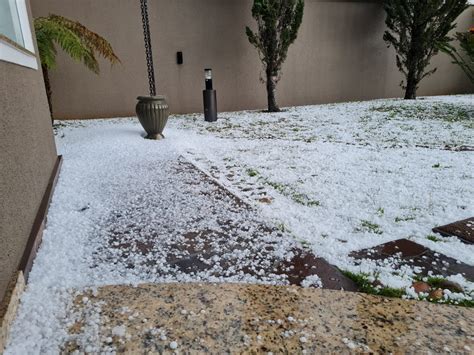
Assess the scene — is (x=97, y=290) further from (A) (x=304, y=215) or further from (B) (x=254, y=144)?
(B) (x=254, y=144)

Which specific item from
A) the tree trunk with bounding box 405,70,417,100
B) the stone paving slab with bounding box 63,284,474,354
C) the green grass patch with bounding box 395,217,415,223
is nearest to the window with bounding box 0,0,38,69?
the stone paving slab with bounding box 63,284,474,354

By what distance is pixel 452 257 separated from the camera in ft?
5.13

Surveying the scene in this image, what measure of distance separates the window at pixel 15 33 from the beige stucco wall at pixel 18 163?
6 centimetres

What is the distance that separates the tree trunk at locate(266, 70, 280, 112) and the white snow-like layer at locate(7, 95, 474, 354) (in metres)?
1.87

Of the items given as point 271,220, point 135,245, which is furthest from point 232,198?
point 135,245

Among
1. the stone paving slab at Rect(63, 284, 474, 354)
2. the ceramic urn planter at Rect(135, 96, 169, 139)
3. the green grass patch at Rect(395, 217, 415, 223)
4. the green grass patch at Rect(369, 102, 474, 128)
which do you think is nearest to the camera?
the stone paving slab at Rect(63, 284, 474, 354)

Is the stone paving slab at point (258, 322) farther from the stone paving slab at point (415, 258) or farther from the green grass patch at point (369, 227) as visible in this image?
the green grass patch at point (369, 227)

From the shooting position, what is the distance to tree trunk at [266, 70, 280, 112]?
256 inches

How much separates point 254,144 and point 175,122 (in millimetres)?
2084

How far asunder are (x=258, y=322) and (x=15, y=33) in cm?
219

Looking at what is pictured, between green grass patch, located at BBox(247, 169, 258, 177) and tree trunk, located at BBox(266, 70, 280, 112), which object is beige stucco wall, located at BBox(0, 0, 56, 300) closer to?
green grass patch, located at BBox(247, 169, 258, 177)

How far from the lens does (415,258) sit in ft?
5.13

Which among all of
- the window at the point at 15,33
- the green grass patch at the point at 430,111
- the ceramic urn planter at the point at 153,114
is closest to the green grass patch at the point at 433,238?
the window at the point at 15,33

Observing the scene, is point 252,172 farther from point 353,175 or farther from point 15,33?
point 15,33
